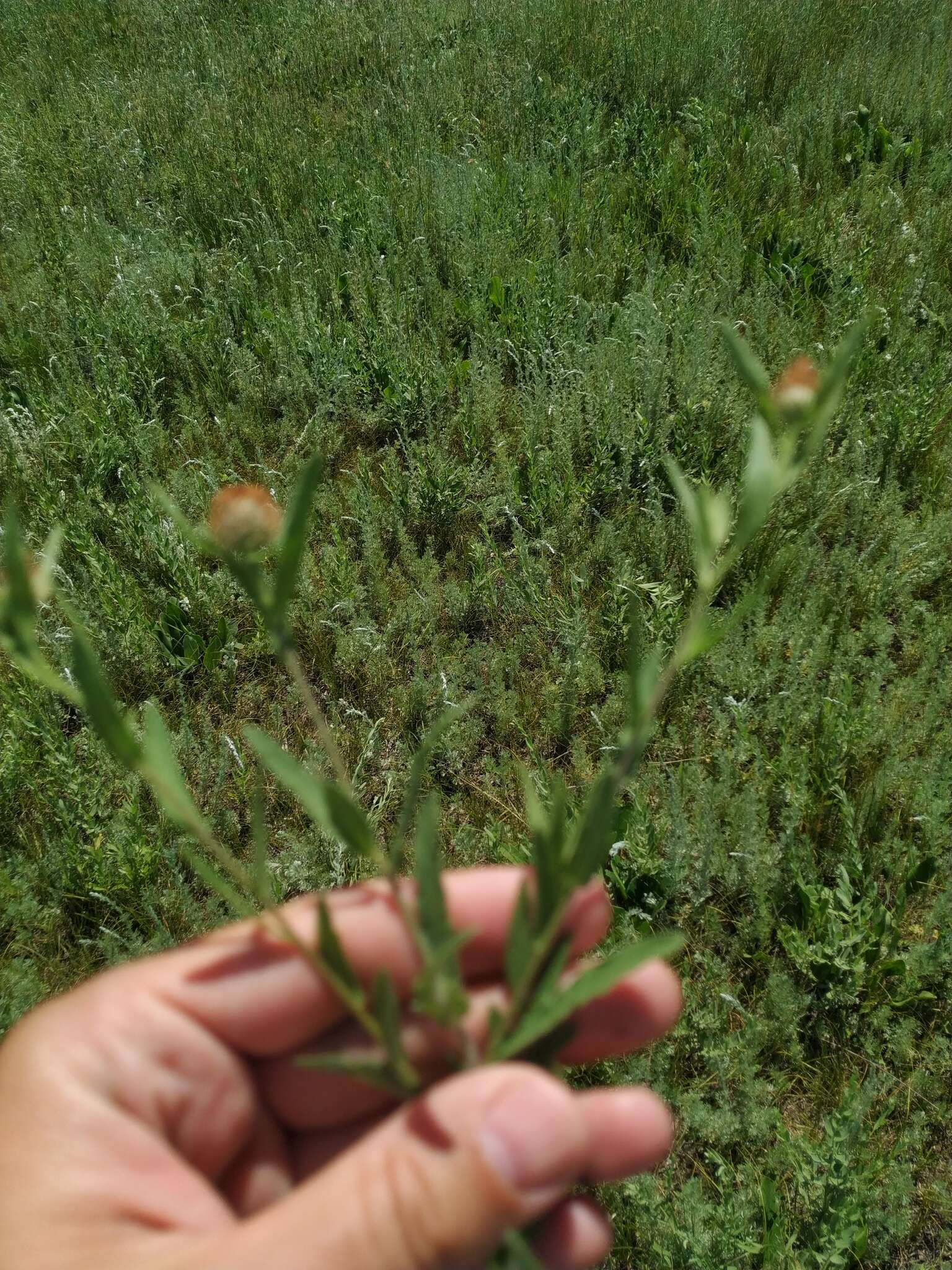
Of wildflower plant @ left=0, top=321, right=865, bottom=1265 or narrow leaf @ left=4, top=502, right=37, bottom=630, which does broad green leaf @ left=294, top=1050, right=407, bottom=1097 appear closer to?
wildflower plant @ left=0, top=321, right=865, bottom=1265

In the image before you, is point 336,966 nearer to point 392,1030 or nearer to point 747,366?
point 392,1030

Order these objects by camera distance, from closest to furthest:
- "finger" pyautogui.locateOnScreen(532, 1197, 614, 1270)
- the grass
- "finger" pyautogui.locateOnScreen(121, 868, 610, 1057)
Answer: "finger" pyautogui.locateOnScreen(532, 1197, 614, 1270)
"finger" pyautogui.locateOnScreen(121, 868, 610, 1057)
the grass

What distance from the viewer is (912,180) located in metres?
4.14

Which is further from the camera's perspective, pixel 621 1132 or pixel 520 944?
pixel 621 1132

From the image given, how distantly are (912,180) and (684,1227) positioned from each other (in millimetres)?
4102

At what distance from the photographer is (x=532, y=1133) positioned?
1.04 metres

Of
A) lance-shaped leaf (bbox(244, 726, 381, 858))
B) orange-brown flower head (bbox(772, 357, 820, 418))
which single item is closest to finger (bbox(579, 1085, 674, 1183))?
lance-shaped leaf (bbox(244, 726, 381, 858))

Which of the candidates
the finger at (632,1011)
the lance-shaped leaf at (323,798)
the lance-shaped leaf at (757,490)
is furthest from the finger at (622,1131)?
the lance-shaped leaf at (757,490)

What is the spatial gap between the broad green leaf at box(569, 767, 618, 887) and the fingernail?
230 millimetres

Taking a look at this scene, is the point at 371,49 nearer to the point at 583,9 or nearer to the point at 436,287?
the point at 583,9

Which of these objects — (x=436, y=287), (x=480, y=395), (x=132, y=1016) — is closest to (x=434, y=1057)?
(x=132, y=1016)

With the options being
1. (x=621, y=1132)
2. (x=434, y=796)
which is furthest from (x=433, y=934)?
(x=621, y=1132)

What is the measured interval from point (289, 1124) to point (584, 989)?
1.99ft

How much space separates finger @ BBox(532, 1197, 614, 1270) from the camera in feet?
3.83
